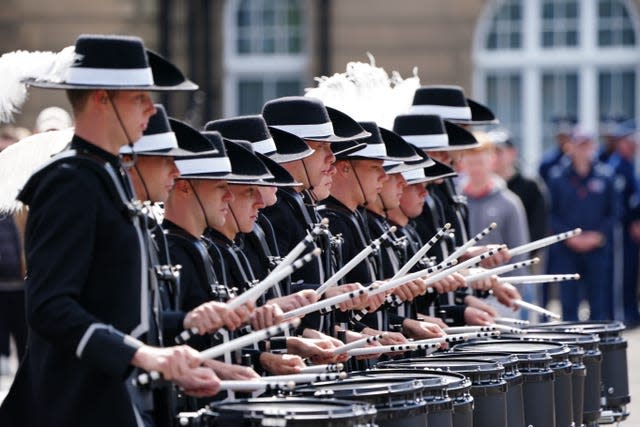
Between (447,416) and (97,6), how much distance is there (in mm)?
18121

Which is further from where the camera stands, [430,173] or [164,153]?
[430,173]

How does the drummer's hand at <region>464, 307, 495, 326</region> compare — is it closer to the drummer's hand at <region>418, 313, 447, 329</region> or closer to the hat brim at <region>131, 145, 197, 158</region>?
the drummer's hand at <region>418, 313, 447, 329</region>

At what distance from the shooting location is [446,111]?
11.7 metres

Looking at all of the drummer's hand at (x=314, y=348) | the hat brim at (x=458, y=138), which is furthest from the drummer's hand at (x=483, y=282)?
the drummer's hand at (x=314, y=348)

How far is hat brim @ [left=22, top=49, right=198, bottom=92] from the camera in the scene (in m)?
6.19

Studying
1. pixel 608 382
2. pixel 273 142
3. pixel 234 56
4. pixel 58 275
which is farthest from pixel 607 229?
pixel 58 275

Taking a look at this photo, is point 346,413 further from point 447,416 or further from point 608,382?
point 608,382

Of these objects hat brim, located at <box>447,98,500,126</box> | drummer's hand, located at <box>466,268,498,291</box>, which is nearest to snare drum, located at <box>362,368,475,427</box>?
drummer's hand, located at <box>466,268,498,291</box>

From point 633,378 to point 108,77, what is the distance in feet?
31.6

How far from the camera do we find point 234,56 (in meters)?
24.6

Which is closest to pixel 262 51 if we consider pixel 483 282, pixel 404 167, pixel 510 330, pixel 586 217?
pixel 586 217

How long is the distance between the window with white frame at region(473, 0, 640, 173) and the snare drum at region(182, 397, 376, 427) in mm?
17417

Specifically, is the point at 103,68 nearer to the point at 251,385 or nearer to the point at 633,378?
the point at 251,385

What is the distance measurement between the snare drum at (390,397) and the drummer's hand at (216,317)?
478 millimetres
